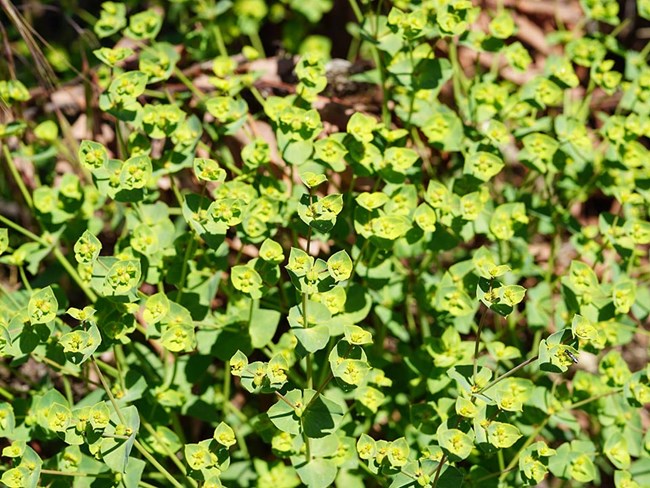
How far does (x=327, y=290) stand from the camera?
164cm

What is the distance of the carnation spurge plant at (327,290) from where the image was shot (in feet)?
5.44

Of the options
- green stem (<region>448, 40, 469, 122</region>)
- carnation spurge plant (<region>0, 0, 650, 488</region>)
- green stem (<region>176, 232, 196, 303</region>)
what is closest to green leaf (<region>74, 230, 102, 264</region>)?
carnation spurge plant (<region>0, 0, 650, 488</region>)

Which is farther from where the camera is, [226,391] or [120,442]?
[226,391]

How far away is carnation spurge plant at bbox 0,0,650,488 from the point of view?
1.66 metres

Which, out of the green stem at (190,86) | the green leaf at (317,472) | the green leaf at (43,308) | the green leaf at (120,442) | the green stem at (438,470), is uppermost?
the green stem at (190,86)

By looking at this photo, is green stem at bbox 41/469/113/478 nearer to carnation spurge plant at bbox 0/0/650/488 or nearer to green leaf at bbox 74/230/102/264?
carnation spurge plant at bbox 0/0/650/488

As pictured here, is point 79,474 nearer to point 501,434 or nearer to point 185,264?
point 185,264

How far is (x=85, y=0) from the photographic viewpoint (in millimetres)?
3465

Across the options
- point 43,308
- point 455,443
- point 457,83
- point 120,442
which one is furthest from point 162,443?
point 457,83

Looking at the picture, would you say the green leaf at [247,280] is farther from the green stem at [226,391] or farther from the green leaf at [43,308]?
the green leaf at [43,308]

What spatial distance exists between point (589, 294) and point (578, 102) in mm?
1085

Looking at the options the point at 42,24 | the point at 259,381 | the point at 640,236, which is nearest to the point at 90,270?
the point at 259,381

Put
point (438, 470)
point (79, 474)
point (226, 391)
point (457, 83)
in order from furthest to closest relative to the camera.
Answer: point (457, 83), point (226, 391), point (79, 474), point (438, 470)

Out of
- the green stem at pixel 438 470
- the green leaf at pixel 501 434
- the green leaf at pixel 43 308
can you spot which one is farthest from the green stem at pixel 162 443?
the green leaf at pixel 501 434
